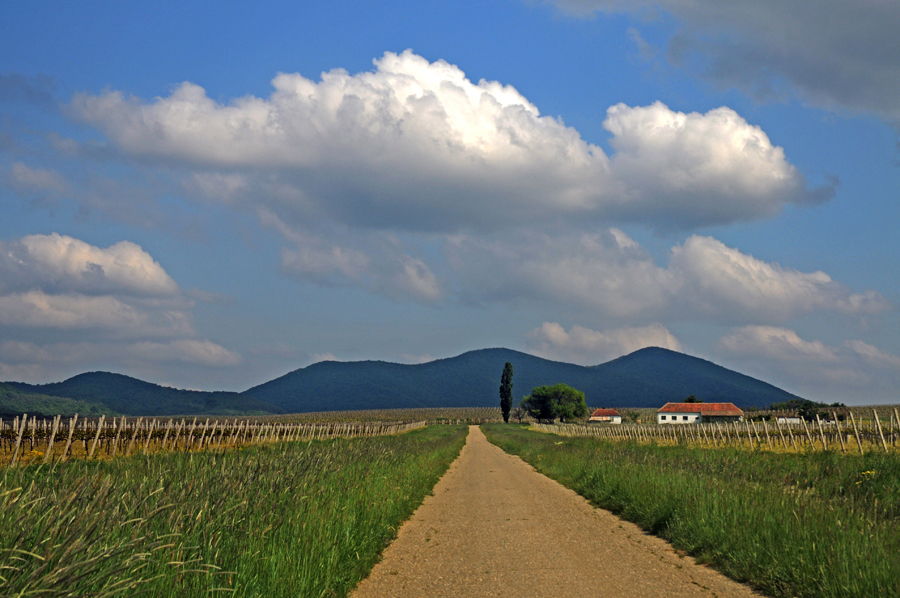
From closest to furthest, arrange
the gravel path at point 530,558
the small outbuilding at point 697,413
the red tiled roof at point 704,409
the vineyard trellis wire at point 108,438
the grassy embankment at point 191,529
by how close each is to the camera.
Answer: the grassy embankment at point 191,529, the gravel path at point 530,558, the vineyard trellis wire at point 108,438, the small outbuilding at point 697,413, the red tiled roof at point 704,409

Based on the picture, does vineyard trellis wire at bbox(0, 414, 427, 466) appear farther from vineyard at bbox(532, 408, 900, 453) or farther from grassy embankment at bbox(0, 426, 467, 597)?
vineyard at bbox(532, 408, 900, 453)

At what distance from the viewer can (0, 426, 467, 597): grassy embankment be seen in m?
3.73

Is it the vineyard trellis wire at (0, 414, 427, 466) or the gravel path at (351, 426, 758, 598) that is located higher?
the vineyard trellis wire at (0, 414, 427, 466)

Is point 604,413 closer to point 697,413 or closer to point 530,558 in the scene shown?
point 697,413

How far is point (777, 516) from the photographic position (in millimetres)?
9523

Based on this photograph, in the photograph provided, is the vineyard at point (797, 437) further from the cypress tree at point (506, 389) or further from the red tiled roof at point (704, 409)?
the red tiled roof at point (704, 409)

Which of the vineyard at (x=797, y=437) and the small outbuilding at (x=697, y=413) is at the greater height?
the small outbuilding at (x=697, y=413)

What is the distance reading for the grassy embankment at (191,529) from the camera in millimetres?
3727

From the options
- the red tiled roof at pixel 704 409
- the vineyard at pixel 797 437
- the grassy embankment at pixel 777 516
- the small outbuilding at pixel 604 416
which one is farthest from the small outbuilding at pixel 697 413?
the grassy embankment at pixel 777 516

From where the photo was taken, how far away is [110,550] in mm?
3588

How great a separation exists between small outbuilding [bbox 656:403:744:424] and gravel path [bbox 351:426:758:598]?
139 m

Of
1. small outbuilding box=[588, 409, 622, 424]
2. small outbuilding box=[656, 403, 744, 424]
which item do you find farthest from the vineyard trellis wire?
small outbuilding box=[588, 409, 622, 424]

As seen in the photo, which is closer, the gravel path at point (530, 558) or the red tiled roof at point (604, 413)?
the gravel path at point (530, 558)

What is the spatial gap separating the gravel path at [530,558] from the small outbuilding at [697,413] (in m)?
139
